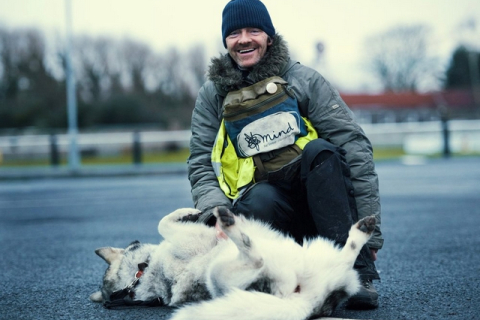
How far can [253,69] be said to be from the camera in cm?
368

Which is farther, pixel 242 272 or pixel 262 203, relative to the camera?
pixel 262 203

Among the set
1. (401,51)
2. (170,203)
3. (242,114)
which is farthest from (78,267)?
(401,51)

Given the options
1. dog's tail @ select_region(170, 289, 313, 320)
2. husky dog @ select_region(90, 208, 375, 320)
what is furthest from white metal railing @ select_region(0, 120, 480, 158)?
dog's tail @ select_region(170, 289, 313, 320)

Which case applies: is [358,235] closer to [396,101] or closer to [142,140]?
[142,140]

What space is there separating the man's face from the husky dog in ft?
3.23

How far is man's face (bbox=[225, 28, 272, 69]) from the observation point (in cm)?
375

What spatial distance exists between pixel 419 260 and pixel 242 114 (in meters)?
2.10

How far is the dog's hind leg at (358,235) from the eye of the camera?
299cm

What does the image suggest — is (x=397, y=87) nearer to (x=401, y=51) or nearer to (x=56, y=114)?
(x=401, y=51)

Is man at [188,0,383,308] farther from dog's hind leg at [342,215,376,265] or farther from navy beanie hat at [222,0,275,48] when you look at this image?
dog's hind leg at [342,215,376,265]

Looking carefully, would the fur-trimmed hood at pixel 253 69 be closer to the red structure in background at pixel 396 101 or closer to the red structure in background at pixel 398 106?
the red structure in background at pixel 398 106

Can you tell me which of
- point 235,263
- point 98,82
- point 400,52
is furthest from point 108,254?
point 400,52

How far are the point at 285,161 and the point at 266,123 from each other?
0.24 meters

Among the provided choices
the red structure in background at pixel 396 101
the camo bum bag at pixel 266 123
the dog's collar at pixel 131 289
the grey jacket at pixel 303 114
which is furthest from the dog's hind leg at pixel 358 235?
the red structure in background at pixel 396 101
